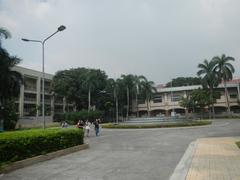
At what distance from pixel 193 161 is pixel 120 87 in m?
68.1

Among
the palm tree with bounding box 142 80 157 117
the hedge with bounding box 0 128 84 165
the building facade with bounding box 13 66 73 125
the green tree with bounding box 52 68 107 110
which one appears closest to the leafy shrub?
the building facade with bounding box 13 66 73 125

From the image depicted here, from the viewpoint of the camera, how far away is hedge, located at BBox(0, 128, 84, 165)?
36.9 ft

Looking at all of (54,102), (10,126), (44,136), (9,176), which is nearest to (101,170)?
(9,176)

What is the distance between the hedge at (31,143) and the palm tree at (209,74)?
56.7 metres

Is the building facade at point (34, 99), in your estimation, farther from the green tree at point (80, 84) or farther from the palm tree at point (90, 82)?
the palm tree at point (90, 82)

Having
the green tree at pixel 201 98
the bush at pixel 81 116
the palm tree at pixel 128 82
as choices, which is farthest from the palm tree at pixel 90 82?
the green tree at pixel 201 98

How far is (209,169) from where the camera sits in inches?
402

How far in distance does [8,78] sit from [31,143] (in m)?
33.4

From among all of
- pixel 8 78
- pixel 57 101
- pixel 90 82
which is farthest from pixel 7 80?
pixel 57 101

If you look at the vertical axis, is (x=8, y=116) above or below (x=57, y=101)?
below

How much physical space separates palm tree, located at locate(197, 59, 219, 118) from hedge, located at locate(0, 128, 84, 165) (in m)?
56.7

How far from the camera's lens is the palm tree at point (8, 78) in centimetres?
4172

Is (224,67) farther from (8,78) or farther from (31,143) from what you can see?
(31,143)

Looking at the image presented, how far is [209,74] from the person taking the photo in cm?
6888
